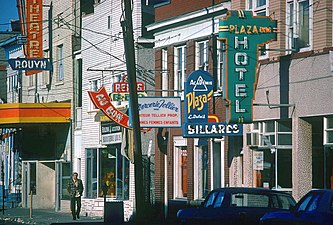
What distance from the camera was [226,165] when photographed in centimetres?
2972

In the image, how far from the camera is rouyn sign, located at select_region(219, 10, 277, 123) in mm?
24859

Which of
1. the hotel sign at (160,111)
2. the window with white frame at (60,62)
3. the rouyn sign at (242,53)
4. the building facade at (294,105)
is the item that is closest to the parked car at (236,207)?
the building facade at (294,105)

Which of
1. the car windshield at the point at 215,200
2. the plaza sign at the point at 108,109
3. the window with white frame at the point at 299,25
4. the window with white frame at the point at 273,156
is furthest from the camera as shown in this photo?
the plaza sign at the point at 108,109

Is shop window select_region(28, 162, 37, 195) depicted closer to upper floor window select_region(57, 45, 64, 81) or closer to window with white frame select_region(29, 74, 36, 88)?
window with white frame select_region(29, 74, 36, 88)

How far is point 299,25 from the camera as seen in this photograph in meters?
25.7

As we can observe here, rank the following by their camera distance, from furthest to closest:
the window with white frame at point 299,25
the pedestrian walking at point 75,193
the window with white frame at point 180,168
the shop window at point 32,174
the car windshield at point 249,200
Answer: the shop window at point 32,174 < the pedestrian walking at point 75,193 < the window with white frame at point 180,168 < the window with white frame at point 299,25 < the car windshield at point 249,200

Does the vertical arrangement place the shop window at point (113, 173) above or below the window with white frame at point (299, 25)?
below

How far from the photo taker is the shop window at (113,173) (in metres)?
37.7

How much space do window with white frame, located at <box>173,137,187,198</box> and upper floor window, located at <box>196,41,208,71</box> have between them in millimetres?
3124

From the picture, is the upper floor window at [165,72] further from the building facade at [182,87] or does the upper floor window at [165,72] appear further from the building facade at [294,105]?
the building facade at [294,105]

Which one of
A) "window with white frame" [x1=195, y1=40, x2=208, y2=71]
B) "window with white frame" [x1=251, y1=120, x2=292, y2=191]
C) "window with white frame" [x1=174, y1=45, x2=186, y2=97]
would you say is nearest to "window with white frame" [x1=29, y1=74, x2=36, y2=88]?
"window with white frame" [x1=174, y1=45, x2=186, y2=97]

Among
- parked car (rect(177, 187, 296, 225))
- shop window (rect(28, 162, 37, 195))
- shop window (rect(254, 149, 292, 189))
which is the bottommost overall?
shop window (rect(28, 162, 37, 195))

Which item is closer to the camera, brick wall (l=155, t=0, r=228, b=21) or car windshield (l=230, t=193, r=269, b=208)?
car windshield (l=230, t=193, r=269, b=208)

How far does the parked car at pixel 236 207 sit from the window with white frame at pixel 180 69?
1204 cm
